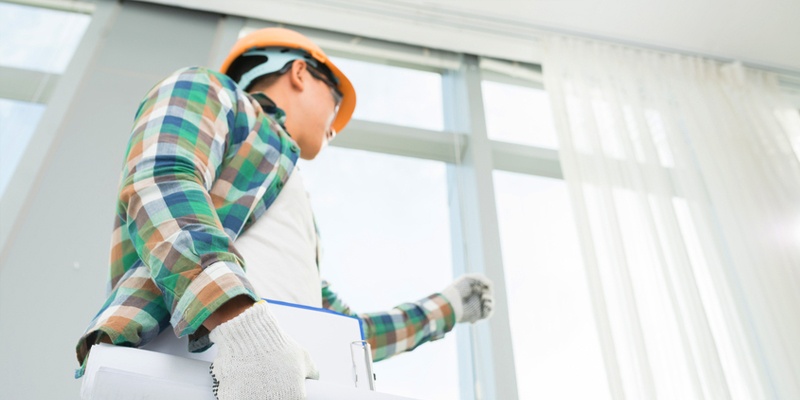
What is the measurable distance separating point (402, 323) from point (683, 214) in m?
1.22

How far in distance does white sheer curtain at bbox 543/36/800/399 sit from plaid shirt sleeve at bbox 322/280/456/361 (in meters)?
0.57

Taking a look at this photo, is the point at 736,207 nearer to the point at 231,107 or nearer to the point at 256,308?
the point at 231,107

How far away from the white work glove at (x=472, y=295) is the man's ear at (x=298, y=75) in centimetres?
56

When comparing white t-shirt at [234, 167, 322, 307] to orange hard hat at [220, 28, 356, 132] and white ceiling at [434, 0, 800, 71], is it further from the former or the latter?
white ceiling at [434, 0, 800, 71]

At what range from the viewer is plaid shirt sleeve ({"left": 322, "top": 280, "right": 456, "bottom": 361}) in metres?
1.26

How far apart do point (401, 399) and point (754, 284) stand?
64.5 inches

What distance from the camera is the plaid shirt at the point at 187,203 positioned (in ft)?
2.15

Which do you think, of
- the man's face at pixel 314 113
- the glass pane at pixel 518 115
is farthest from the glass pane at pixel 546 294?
the man's face at pixel 314 113

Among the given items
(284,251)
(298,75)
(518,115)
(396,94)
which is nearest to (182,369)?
(284,251)

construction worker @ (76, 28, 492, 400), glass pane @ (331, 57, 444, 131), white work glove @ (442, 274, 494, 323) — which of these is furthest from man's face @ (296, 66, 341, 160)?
glass pane @ (331, 57, 444, 131)

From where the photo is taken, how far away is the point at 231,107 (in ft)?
3.10

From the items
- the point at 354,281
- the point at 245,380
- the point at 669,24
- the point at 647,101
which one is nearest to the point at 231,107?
the point at 245,380

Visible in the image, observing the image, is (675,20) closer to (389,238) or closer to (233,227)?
(389,238)

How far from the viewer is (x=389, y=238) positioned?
192 centimetres
